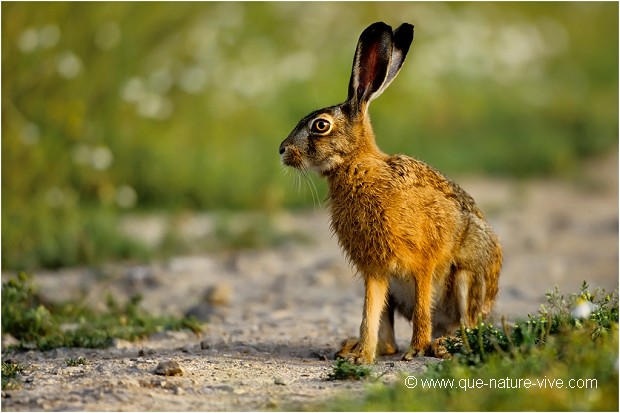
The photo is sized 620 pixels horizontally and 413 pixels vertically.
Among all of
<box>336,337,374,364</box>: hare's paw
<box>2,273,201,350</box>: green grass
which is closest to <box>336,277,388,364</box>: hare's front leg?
<box>336,337,374,364</box>: hare's paw

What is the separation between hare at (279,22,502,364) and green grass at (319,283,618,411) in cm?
88

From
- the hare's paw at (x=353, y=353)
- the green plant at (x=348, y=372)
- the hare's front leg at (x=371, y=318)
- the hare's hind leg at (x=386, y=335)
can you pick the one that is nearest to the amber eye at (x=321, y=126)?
the hare's front leg at (x=371, y=318)

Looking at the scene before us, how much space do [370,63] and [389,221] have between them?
0.97 metres

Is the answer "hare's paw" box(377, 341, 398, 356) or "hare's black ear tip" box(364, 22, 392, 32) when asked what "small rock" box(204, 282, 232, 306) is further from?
"hare's black ear tip" box(364, 22, 392, 32)

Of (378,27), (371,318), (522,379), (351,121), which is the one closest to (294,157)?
(351,121)

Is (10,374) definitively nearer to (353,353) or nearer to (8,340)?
(8,340)

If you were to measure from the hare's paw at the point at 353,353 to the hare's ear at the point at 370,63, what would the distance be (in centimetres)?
140

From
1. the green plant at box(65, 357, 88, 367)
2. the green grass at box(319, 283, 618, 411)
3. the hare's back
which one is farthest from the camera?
the hare's back

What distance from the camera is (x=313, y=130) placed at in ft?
20.9

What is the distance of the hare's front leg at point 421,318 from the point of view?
6.21m

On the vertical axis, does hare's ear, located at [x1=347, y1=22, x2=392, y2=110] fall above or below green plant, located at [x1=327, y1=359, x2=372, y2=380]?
above

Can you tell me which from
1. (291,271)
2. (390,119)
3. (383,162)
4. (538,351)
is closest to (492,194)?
(390,119)

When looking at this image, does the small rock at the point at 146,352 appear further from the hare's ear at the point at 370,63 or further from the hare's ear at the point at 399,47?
the hare's ear at the point at 399,47

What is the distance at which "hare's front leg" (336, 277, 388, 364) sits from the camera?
6.13 m
